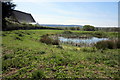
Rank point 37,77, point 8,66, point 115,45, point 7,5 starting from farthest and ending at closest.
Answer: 1. point 7,5
2. point 115,45
3. point 8,66
4. point 37,77

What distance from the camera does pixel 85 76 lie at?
365cm

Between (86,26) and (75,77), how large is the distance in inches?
1551

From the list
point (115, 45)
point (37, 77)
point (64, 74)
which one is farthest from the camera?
point (115, 45)

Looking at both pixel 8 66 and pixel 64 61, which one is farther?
pixel 64 61

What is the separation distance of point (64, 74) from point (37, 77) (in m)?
0.97

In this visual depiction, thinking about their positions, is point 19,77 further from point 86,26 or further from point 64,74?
point 86,26

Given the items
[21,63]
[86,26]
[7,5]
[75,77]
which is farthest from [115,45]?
[86,26]

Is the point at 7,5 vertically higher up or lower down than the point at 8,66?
higher up

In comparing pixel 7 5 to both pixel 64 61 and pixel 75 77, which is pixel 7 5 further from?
pixel 75 77

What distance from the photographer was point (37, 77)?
3.48 meters

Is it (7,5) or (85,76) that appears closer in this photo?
(85,76)

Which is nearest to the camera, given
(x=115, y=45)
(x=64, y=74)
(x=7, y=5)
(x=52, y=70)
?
(x=64, y=74)

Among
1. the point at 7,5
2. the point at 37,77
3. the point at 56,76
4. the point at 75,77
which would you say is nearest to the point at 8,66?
the point at 37,77

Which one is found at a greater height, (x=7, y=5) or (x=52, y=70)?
(x=7, y=5)
